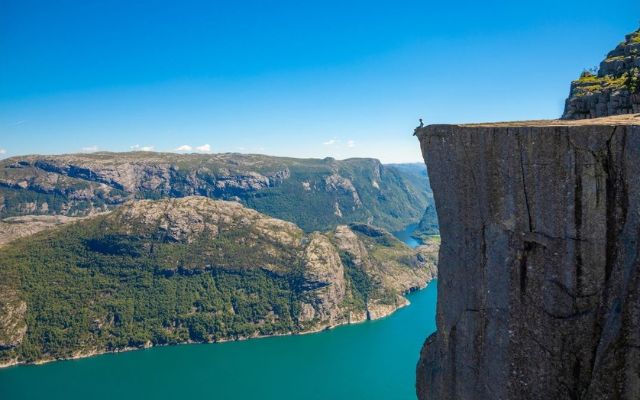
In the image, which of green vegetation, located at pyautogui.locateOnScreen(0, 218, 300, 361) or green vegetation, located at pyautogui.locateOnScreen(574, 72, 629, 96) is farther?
green vegetation, located at pyautogui.locateOnScreen(0, 218, 300, 361)

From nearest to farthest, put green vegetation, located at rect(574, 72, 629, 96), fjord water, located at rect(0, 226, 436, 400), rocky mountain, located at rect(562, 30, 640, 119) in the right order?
rocky mountain, located at rect(562, 30, 640, 119) → green vegetation, located at rect(574, 72, 629, 96) → fjord water, located at rect(0, 226, 436, 400)

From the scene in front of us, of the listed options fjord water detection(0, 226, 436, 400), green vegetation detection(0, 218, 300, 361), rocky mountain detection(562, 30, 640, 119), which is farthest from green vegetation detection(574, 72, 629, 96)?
green vegetation detection(0, 218, 300, 361)

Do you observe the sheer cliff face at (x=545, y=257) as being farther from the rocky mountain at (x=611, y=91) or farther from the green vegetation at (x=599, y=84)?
the green vegetation at (x=599, y=84)

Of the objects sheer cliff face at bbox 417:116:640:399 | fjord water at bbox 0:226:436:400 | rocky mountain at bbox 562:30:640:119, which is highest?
rocky mountain at bbox 562:30:640:119

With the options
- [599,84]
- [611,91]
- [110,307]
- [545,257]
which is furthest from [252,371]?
[545,257]

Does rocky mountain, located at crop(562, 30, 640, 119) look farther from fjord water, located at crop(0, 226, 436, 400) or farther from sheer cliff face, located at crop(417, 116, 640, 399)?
fjord water, located at crop(0, 226, 436, 400)

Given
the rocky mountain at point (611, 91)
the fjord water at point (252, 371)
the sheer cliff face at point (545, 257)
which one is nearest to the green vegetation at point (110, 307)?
the fjord water at point (252, 371)
